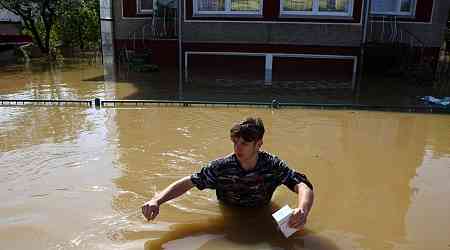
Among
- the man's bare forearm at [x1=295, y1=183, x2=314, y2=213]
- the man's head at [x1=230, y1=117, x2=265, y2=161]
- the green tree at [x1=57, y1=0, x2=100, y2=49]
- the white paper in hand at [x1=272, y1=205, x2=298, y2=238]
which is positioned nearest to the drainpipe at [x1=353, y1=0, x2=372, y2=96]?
the man's bare forearm at [x1=295, y1=183, x2=314, y2=213]

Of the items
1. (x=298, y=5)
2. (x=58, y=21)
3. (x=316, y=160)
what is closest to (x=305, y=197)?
(x=316, y=160)

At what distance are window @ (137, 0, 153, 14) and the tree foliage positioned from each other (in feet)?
19.8

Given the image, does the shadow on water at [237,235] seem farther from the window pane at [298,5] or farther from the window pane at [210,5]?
the window pane at [210,5]

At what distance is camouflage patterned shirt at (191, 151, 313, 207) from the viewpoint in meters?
3.43

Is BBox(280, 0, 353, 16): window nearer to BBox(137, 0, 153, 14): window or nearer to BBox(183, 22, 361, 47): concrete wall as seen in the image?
BBox(183, 22, 361, 47): concrete wall

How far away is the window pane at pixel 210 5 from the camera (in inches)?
556

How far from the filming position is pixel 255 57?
46.1 feet

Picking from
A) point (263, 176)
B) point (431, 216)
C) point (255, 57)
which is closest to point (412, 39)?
point (255, 57)

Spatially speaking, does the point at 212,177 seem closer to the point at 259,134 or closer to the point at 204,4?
the point at 259,134

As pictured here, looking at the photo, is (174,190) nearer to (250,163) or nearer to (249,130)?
(250,163)

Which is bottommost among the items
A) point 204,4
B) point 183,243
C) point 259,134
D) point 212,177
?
point 183,243

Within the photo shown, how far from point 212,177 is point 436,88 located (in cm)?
977

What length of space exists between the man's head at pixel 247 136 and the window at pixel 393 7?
41.1 ft

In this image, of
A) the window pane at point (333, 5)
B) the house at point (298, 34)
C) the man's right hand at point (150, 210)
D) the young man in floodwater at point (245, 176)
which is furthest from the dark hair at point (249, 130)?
the window pane at point (333, 5)
